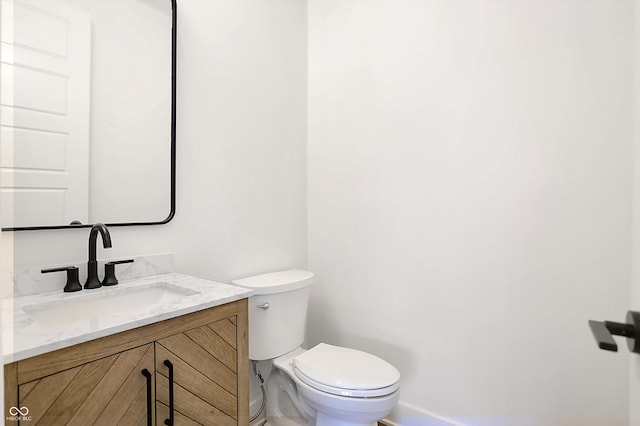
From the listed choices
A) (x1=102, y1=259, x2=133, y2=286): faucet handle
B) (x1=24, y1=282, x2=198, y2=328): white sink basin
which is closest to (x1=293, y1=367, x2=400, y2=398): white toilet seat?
(x1=24, y1=282, x2=198, y2=328): white sink basin

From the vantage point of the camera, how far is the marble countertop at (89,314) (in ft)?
2.45

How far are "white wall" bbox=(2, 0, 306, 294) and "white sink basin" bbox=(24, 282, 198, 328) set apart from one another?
18 cm

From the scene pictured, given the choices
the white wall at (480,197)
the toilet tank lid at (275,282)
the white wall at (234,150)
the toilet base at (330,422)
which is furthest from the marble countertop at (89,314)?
the white wall at (480,197)

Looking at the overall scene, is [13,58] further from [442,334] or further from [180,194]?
[442,334]

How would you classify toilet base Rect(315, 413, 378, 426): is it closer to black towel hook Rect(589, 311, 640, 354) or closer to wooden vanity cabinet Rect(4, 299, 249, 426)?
wooden vanity cabinet Rect(4, 299, 249, 426)

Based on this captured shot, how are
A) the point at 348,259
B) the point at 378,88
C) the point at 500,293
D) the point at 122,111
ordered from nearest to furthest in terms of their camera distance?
1. the point at 122,111
2. the point at 500,293
3. the point at 378,88
4. the point at 348,259

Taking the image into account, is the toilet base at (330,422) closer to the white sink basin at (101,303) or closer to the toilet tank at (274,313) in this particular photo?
the toilet tank at (274,313)

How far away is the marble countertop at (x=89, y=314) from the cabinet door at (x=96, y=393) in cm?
8

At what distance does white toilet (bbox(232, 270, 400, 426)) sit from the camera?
1.27m

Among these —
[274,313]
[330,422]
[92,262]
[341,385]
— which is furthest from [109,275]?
[330,422]

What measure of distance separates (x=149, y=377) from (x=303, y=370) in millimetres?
666

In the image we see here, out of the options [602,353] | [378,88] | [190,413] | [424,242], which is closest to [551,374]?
[602,353]

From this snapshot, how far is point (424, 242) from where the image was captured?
1652 millimetres

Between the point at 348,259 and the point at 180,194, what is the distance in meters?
0.97
